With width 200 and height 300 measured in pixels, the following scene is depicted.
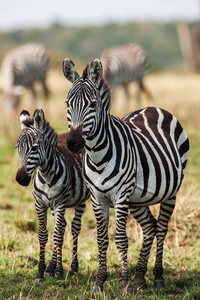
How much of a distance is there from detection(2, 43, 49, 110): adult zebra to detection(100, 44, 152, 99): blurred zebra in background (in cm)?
265

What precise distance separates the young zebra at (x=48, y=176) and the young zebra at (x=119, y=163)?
2.00 ft

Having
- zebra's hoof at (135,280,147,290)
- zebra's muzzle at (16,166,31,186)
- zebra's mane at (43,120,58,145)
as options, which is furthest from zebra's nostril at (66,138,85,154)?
zebra's hoof at (135,280,147,290)

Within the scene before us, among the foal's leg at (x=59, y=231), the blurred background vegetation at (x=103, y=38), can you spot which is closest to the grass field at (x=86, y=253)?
the foal's leg at (x=59, y=231)

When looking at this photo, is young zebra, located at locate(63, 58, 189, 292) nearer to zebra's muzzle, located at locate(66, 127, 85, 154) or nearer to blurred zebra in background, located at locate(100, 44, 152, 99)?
zebra's muzzle, located at locate(66, 127, 85, 154)

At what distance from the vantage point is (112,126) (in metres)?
4.93

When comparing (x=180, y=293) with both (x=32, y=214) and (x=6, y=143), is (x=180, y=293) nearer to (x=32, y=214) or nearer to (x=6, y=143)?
(x=32, y=214)

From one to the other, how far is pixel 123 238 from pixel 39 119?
1.63m

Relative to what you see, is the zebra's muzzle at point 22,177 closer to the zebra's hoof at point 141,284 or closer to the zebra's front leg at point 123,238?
the zebra's front leg at point 123,238

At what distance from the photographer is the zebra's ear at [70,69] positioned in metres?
4.64

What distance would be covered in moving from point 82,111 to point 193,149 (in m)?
7.77

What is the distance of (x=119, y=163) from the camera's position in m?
4.74

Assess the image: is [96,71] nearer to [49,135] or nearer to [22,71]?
[49,135]

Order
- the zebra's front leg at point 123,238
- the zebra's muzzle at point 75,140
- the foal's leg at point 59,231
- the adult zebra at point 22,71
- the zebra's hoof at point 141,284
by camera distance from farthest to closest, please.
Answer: the adult zebra at point 22,71, the foal's leg at point 59,231, the zebra's hoof at point 141,284, the zebra's front leg at point 123,238, the zebra's muzzle at point 75,140

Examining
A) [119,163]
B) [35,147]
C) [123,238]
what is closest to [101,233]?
[123,238]
